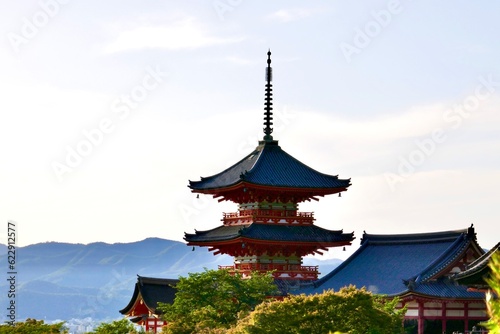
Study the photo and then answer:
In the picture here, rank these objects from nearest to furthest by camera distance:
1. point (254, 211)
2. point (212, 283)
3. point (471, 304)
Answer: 1. point (212, 283)
2. point (471, 304)
3. point (254, 211)

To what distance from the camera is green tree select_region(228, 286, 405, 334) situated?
33.2 meters

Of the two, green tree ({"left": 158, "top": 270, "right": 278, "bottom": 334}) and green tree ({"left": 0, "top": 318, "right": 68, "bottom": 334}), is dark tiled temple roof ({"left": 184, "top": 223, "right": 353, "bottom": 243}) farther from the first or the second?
green tree ({"left": 0, "top": 318, "right": 68, "bottom": 334})

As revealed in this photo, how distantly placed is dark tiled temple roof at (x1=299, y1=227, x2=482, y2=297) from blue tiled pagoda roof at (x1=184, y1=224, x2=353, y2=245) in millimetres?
1898

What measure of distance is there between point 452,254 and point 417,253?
132 inches

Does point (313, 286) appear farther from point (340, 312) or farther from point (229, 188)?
point (340, 312)

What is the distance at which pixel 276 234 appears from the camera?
58906 millimetres

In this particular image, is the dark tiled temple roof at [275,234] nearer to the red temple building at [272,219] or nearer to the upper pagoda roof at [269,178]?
the red temple building at [272,219]

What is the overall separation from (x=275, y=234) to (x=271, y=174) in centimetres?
→ 390

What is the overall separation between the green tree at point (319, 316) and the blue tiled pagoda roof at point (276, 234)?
23498mm

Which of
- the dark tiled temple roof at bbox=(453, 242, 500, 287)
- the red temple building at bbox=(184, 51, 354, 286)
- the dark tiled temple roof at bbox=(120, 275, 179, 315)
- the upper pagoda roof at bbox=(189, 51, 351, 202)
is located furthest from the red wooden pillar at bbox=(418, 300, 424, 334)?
the dark tiled temple roof at bbox=(120, 275, 179, 315)

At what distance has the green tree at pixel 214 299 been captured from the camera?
4359 cm

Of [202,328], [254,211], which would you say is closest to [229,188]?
[254,211]

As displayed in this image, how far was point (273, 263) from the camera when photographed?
59.7 m

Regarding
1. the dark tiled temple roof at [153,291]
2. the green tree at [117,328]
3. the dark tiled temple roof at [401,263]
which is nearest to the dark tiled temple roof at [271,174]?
the dark tiled temple roof at [401,263]
